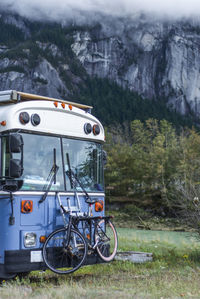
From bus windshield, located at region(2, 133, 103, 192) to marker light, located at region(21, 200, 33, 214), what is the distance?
23 cm

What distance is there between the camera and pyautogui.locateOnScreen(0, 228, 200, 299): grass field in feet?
22.0

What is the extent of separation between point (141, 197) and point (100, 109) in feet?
275

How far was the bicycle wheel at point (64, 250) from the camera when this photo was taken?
26.9ft

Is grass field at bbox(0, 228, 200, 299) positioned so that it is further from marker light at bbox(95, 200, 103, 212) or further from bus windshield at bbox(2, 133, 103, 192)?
bus windshield at bbox(2, 133, 103, 192)

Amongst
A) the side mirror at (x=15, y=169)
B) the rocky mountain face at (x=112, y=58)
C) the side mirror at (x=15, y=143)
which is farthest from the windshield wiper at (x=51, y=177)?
the rocky mountain face at (x=112, y=58)

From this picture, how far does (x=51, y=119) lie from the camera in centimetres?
892

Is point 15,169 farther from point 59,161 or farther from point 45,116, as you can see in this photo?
Result: point 45,116

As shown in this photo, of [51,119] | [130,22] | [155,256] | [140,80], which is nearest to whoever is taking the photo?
[51,119]

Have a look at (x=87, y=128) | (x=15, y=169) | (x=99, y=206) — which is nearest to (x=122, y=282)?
(x=99, y=206)

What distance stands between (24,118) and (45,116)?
0.60 meters

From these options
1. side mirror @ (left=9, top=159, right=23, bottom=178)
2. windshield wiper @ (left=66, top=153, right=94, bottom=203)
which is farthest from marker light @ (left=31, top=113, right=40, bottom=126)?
side mirror @ (left=9, top=159, right=23, bottom=178)

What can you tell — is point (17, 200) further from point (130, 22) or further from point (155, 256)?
point (130, 22)

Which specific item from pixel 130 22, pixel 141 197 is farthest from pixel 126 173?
pixel 130 22

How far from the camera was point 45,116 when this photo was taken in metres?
8.81
